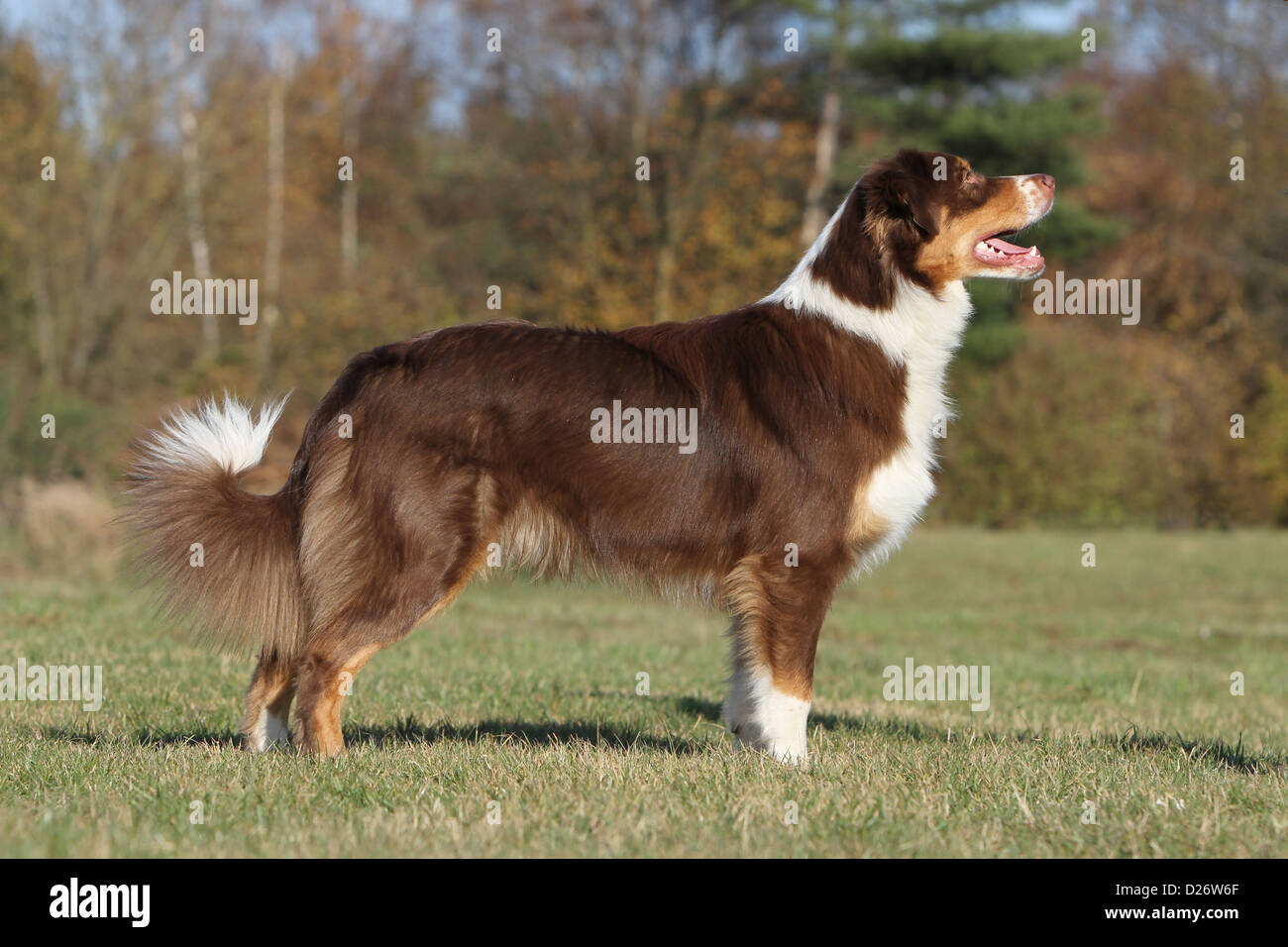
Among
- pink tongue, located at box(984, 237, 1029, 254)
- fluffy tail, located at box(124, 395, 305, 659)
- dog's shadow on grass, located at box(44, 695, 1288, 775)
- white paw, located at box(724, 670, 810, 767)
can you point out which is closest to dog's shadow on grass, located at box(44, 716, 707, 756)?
dog's shadow on grass, located at box(44, 695, 1288, 775)

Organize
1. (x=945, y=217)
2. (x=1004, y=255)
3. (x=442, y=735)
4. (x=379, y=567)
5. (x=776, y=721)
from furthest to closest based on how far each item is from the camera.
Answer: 1. (x=442, y=735)
2. (x=1004, y=255)
3. (x=945, y=217)
4. (x=776, y=721)
5. (x=379, y=567)

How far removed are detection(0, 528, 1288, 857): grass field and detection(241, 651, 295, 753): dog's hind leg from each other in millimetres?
229

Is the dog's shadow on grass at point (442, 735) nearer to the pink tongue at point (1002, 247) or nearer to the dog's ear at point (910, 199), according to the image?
the dog's ear at point (910, 199)

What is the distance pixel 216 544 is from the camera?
5383 millimetres

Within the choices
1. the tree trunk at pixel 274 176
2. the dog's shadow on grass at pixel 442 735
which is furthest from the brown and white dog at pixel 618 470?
the tree trunk at pixel 274 176

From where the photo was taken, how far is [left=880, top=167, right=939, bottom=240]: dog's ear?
5.37 m

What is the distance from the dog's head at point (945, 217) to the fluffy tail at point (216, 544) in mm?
2814

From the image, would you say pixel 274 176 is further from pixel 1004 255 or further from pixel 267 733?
pixel 1004 255

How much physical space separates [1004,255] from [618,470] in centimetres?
199

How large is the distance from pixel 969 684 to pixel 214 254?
2124 centimetres

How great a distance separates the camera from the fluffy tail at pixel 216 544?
17.6 ft

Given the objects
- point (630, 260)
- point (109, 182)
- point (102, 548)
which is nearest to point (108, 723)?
point (102, 548)

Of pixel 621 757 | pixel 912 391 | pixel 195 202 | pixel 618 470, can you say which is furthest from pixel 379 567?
pixel 195 202

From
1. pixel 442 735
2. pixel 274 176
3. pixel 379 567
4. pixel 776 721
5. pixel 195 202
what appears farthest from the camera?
pixel 274 176
